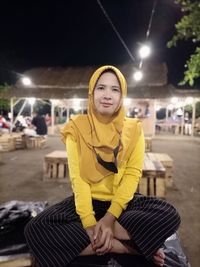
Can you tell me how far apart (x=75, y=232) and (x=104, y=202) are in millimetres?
424

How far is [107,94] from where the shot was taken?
2.56 m

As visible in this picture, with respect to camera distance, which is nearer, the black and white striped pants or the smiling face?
the black and white striped pants

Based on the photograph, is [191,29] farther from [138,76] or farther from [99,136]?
[138,76]

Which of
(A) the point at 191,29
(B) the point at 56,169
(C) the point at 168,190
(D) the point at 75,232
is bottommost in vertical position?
(C) the point at 168,190

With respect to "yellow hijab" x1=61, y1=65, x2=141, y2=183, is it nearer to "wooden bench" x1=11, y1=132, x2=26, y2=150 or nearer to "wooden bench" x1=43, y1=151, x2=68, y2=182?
"wooden bench" x1=43, y1=151, x2=68, y2=182

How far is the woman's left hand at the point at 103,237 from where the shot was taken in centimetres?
215

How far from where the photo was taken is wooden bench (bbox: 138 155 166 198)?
539cm

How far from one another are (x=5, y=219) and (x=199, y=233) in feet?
8.44

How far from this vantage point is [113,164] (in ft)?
8.23

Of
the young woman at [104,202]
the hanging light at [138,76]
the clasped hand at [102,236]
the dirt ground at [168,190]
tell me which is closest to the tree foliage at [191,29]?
the dirt ground at [168,190]

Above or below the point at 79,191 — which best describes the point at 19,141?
below

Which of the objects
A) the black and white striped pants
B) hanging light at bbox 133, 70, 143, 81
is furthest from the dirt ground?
hanging light at bbox 133, 70, 143, 81

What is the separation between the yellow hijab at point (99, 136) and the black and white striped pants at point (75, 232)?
16.3 inches

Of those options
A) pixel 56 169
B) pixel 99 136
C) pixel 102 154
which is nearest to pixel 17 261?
pixel 102 154
